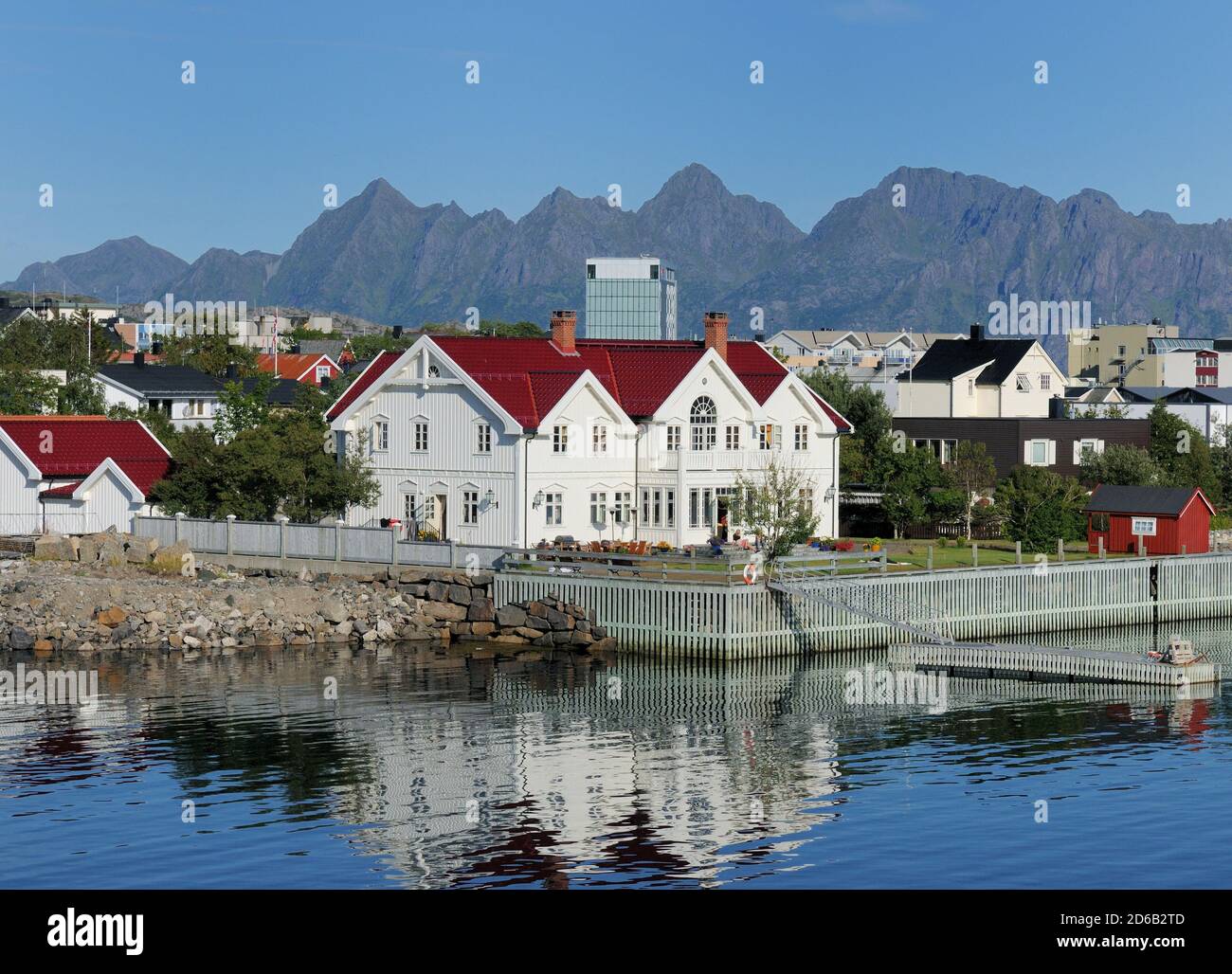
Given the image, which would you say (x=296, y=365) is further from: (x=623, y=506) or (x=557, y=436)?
(x=557, y=436)

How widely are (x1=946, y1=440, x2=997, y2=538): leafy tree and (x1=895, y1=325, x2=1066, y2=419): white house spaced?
23040mm

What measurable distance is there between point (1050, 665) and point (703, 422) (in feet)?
66.0

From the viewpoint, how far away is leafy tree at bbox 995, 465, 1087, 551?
70.3m

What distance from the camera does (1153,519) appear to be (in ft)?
230

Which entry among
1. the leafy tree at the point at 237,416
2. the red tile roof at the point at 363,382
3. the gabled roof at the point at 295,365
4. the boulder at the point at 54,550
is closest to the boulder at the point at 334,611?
the boulder at the point at 54,550

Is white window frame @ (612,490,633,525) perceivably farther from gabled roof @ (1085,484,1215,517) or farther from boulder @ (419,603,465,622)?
gabled roof @ (1085,484,1215,517)

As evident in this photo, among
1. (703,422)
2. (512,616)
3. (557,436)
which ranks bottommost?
(512,616)

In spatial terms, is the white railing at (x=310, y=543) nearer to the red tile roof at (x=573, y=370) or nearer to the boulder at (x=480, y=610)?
the boulder at (x=480, y=610)

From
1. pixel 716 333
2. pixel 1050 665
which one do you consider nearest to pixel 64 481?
pixel 716 333

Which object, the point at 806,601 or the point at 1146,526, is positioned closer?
the point at 806,601

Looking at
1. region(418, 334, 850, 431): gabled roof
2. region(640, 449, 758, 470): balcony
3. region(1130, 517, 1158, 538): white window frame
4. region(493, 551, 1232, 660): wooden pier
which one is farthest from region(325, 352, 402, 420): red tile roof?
region(1130, 517, 1158, 538): white window frame

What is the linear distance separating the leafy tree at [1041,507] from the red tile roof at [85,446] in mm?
33277

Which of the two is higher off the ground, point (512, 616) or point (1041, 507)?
point (1041, 507)
